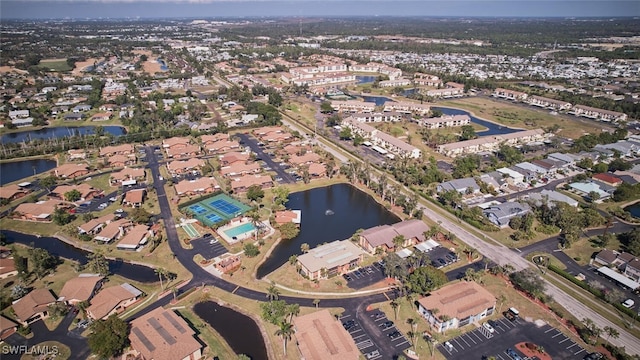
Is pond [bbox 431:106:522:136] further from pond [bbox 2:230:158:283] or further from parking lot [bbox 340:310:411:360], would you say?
pond [bbox 2:230:158:283]

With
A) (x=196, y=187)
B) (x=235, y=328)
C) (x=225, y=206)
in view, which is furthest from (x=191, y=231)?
(x=235, y=328)

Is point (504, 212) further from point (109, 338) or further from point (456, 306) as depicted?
point (109, 338)

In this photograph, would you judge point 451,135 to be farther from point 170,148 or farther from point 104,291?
point 104,291

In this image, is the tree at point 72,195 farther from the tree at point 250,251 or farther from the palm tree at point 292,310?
the palm tree at point 292,310

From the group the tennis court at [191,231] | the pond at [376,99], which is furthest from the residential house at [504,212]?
the pond at [376,99]

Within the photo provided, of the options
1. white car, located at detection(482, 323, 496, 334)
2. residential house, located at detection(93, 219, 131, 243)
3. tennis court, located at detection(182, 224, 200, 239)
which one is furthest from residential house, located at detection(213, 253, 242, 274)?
white car, located at detection(482, 323, 496, 334)

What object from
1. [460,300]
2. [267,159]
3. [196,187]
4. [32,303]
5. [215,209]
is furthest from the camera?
[267,159]
